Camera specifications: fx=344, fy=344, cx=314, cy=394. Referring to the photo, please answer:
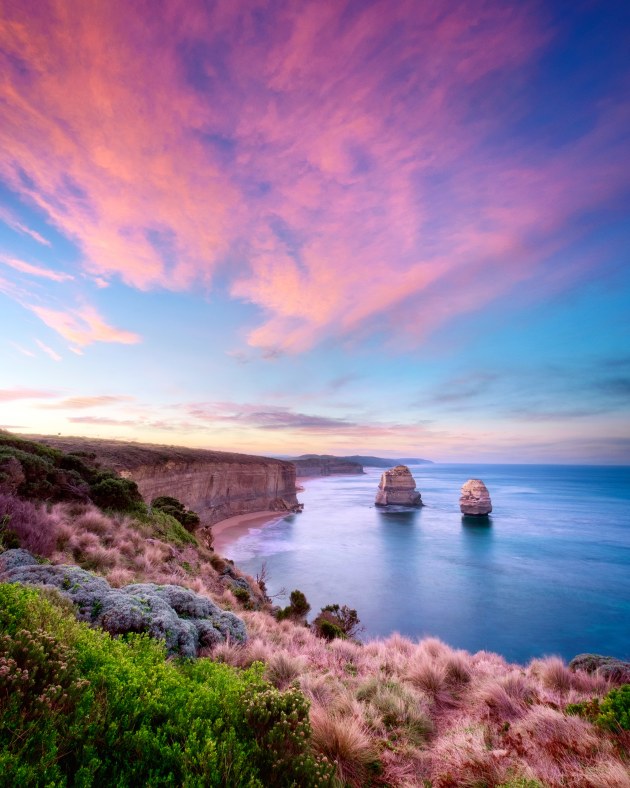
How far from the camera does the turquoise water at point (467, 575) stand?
24.6 metres

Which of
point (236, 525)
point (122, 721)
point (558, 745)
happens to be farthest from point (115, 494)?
point (236, 525)

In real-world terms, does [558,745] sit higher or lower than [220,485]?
higher

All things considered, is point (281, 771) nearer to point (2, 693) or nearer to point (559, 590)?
point (2, 693)

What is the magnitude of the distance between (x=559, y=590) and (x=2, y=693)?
1683 inches

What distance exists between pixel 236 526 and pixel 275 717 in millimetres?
49749

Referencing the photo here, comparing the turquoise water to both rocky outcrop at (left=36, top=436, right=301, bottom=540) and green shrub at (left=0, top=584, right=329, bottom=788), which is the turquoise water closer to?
rocky outcrop at (left=36, top=436, right=301, bottom=540)

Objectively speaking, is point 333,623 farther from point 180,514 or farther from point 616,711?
point 616,711

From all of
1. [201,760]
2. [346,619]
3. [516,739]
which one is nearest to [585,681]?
[516,739]

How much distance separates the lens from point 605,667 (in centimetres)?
740

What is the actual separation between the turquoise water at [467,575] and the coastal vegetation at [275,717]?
59.5 feet

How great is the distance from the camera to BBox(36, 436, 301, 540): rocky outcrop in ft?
108

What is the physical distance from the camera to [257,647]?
7.15 metres

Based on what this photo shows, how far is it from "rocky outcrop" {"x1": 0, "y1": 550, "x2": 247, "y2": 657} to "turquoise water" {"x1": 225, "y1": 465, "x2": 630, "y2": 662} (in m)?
18.6

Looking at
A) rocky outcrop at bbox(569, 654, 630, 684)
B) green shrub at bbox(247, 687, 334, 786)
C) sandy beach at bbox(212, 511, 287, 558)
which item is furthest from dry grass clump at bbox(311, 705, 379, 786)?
sandy beach at bbox(212, 511, 287, 558)
